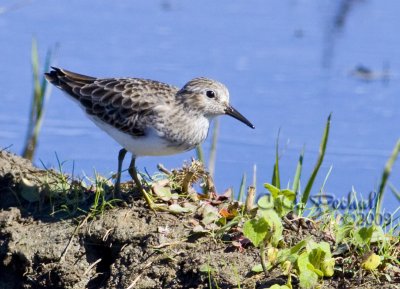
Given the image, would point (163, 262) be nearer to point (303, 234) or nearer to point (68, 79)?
point (303, 234)

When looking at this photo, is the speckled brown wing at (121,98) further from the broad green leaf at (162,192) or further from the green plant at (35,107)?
the green plant at (35,107)

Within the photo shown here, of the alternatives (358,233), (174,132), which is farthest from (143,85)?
(358,233)

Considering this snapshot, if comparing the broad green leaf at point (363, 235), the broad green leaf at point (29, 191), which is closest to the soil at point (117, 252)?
the broad green leaf at point (29, 191)

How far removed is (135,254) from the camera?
21.4ft

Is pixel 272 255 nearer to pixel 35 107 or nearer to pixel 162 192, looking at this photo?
pixel 162 192

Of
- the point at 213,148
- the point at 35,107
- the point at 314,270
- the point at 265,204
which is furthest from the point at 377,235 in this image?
the point at 35,107

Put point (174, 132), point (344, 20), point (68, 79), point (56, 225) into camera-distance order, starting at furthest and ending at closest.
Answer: point (344, 20)
point (68, 79)
point (174, 132)
point (56, 225)

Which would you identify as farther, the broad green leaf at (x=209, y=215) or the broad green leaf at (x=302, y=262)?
the broad green leaf at (x=209, y=215)

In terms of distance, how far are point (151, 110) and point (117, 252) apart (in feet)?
4.15

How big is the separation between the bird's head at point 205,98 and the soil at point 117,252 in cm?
93

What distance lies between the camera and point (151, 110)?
297 inches

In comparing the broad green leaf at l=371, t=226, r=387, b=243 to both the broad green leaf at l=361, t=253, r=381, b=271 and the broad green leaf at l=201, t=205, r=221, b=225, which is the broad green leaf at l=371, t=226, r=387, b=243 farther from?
the broad green leaf at l=201, t=205, r=221, b=225

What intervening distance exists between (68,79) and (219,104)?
1131 millimetres

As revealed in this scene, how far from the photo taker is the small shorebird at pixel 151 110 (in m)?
7.46
